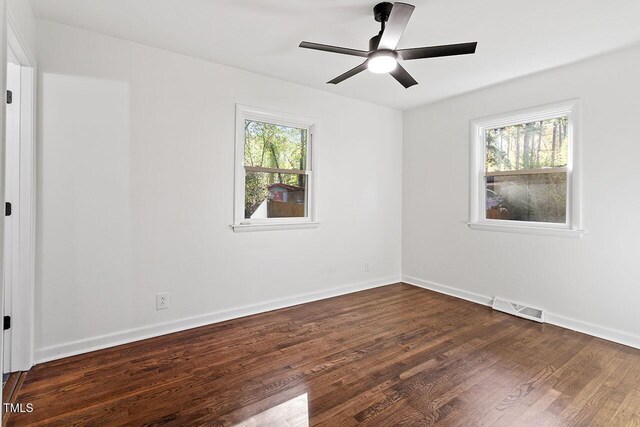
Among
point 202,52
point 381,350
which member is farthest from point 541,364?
point 202,52

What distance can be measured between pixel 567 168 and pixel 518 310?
1.56m

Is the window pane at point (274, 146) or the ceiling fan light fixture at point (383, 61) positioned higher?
the ceiling fan light fixture at point (383, 61)

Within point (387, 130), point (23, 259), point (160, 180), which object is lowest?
point (23, 259)

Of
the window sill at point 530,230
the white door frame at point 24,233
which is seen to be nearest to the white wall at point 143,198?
the white door frame at point 24,233

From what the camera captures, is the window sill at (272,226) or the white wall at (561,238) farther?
the window sill at (272,226)

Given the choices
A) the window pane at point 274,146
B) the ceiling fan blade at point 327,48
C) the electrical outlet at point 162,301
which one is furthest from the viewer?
the window pane at point 274,146

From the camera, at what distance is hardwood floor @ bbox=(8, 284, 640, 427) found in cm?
182

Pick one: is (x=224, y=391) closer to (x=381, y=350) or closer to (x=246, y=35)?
(x=381, y=350)

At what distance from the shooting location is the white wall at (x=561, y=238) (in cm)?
276

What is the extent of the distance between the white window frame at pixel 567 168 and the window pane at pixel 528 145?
0.19 feet

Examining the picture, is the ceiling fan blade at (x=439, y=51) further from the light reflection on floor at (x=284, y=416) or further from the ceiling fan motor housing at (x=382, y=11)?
the light reflection on floor at (x=284, y=416)

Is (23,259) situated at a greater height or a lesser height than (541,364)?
greater

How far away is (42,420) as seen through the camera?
1749 mm

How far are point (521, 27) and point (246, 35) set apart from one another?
215cm
